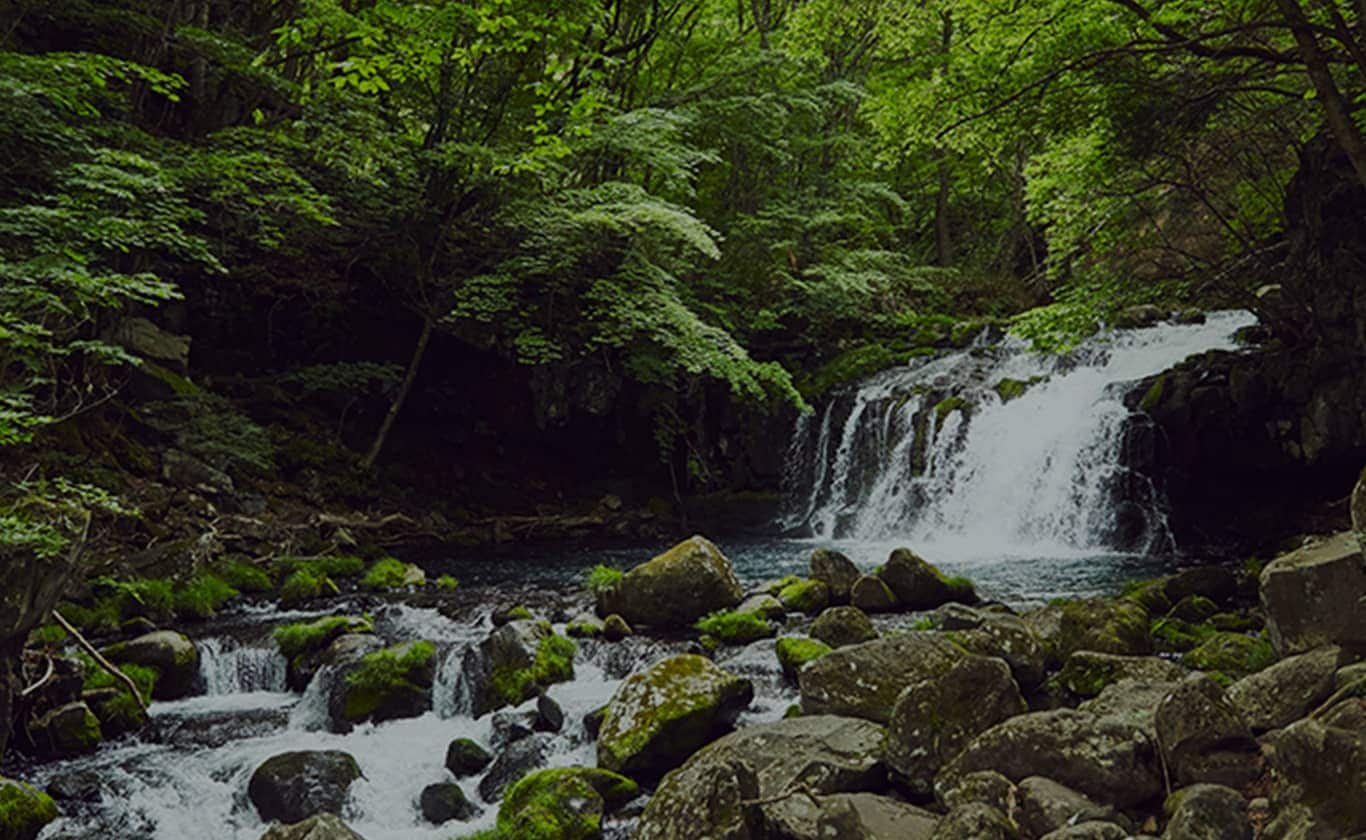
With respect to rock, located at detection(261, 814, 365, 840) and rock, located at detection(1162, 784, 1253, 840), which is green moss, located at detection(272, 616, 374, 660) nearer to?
rock, located at detection(261, 814, 365, 840)

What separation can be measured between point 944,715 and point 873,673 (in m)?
1.10

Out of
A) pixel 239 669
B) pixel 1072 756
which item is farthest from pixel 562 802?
pixel 239 669

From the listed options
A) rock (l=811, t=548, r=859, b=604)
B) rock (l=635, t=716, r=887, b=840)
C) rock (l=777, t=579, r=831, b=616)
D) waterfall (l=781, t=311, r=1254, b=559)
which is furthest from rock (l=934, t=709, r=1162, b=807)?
waterfall (l=781, t=311, r=1254, b=559)

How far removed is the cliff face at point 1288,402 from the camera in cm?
1101

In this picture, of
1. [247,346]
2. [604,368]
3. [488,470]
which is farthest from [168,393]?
[604,368]

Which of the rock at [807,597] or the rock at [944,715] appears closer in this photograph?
the rock at [944,715]

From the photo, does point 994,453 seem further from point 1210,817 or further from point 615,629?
point 1210,817

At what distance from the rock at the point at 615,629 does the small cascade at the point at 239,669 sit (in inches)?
129

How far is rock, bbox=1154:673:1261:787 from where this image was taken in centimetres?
448

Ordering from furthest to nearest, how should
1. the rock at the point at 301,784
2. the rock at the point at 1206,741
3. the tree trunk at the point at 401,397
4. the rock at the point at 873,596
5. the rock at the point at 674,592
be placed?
the tree trunk at the point at 401,397 → the rock at the point at 873,596 → the rock at the point at 674,592 → the rock at the point at 301,784 → the rock at the point at 1206,741

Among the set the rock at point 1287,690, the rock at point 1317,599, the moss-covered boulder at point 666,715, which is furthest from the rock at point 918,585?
the rock at point 1287,690

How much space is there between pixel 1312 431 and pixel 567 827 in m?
12.8

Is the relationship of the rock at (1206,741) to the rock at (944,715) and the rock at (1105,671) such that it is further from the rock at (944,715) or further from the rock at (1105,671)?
the rock at (1105,671)

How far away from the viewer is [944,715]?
5.38 metres
